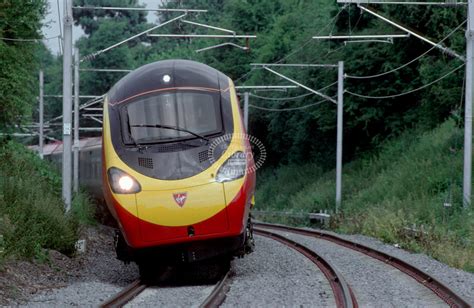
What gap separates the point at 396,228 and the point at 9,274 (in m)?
14.0

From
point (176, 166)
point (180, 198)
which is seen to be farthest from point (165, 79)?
point (180, 198)

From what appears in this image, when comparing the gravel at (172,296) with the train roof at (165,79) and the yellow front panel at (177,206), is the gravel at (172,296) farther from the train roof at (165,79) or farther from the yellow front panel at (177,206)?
Result: the train roof at (165,79)

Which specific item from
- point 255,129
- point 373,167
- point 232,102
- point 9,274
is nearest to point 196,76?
point 232,102

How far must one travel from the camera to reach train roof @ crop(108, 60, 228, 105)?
15266 mm

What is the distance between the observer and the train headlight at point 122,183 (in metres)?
14.0

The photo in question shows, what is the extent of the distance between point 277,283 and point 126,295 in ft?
8.29

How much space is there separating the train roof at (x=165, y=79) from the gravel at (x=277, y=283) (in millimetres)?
3221

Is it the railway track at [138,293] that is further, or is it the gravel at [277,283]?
the gravel at [277,283]

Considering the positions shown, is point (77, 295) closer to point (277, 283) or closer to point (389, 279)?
point (277, 283)

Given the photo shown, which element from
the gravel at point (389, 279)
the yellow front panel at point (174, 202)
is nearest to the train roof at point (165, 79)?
the yellow front panel at point (174, 202)

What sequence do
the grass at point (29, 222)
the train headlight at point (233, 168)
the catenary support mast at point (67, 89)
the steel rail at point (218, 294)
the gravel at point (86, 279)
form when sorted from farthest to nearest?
the catenary support mast at point (67, 89), the grass at point (29, 222), the train headlight at point (233, 168), the gravel at point (86, 279), the steel rail at point (218, 294)

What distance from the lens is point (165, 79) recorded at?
1532 cm

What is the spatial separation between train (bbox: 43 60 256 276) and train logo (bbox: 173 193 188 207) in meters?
0.01

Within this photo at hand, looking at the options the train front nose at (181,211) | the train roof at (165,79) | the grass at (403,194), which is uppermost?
the train roof at (165,79)
